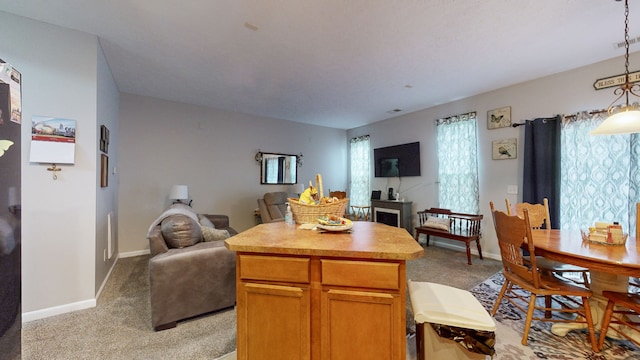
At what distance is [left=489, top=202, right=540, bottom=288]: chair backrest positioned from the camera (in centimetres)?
186

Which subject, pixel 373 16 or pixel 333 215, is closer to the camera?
pixel 333 215

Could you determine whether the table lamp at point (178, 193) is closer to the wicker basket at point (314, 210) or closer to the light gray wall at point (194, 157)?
the light gray wall at point (194, 157)

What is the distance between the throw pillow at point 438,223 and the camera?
13.2 feet

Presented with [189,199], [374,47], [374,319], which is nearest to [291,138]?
[189,199]

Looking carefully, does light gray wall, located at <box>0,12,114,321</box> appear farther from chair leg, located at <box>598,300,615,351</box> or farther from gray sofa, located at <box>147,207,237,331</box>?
chair leg, located at <box>598,300,615,351</box>

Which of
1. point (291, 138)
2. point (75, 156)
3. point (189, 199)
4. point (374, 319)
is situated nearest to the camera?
point (374, 319)

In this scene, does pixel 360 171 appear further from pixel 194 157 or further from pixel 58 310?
pixel 58 310

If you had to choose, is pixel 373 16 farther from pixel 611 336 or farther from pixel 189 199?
pixel 189 199

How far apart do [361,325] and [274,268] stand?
1.70 ft

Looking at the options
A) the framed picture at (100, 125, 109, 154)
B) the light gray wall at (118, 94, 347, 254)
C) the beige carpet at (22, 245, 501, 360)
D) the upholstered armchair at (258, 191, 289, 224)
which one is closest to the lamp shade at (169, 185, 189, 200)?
the light gray wall at (118, 94, 347, 254)

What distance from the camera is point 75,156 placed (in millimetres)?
2350

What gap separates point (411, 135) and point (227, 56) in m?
3.75

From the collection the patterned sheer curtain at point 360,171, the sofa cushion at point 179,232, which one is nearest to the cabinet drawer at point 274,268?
the sofa cushion at point 179,232

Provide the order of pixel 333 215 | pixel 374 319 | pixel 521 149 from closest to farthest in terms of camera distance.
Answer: pixel 374 319 → pixel 333 215 → pixel 521 149
